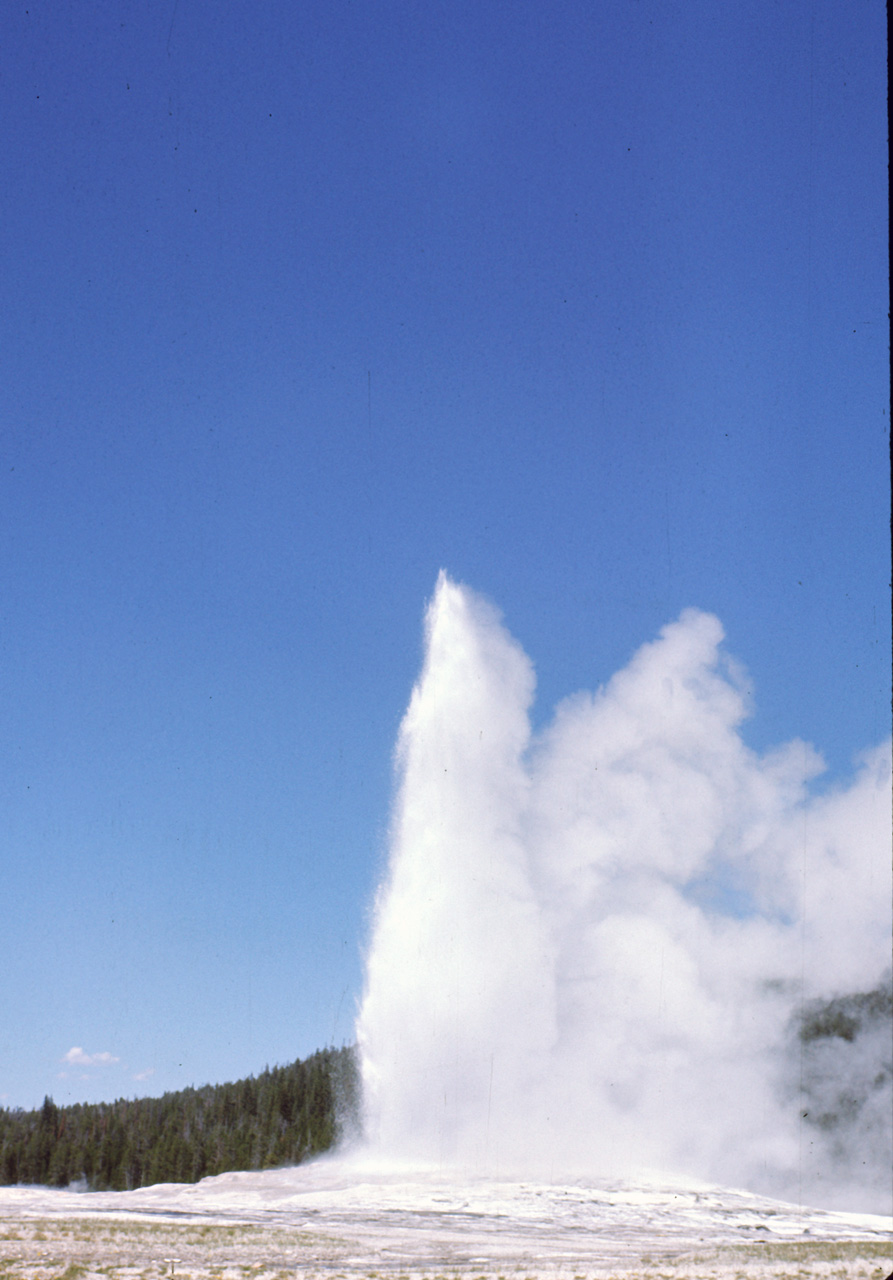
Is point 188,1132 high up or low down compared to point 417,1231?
down

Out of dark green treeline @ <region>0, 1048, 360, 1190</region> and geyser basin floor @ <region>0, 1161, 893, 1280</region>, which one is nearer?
geyser basin floor @ <region>0, 1161, 893, 1280</region>

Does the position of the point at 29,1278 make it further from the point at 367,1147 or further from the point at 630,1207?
the point at 367,1147

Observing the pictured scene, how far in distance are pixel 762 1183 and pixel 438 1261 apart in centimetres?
8640

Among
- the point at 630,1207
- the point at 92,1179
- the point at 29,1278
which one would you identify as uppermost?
the point at 29,1278

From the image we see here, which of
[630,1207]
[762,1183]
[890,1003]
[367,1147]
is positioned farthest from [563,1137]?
[890,1003]

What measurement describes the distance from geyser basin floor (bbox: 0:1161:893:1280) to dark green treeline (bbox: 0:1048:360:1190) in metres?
30.6

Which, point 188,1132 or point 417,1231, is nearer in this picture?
point 417,1231

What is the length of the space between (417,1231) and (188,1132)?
8244 cm

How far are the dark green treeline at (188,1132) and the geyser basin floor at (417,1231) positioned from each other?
100 feet

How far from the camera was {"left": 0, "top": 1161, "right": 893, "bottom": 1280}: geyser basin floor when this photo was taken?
35562mm

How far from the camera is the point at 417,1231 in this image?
154 ft

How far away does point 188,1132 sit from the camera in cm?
11881

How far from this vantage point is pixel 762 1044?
134 meters

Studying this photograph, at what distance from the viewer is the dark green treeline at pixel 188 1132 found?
10719 centimetres
